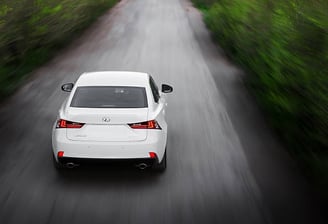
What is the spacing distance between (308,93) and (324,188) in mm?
1783

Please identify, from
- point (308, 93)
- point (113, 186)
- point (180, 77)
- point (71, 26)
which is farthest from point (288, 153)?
point (71, 26)

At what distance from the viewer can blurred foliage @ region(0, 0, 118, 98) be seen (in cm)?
1368

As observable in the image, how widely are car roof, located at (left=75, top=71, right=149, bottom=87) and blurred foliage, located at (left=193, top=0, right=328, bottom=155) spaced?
9.50 ft

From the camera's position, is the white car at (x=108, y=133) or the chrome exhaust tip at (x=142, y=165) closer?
the white car at (x=108, y=133)

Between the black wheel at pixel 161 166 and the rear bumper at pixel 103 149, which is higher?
the rear bumper at pixel 103 149

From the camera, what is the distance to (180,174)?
822cm

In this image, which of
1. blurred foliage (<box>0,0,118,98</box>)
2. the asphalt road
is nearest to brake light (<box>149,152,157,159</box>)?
the asphalt road

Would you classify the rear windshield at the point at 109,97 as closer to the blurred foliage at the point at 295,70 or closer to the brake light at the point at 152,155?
the brake light at the point at 152,155

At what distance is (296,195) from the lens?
24.8ft

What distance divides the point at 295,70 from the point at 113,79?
11.8ft

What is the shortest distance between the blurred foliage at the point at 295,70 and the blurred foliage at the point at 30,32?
22.8ft

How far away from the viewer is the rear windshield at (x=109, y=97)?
7758 millimetres

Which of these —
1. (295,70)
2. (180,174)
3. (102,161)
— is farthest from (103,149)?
(295,70)

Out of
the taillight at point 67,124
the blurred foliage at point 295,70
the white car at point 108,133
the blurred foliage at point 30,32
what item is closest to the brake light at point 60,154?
the white car at point 108,133
